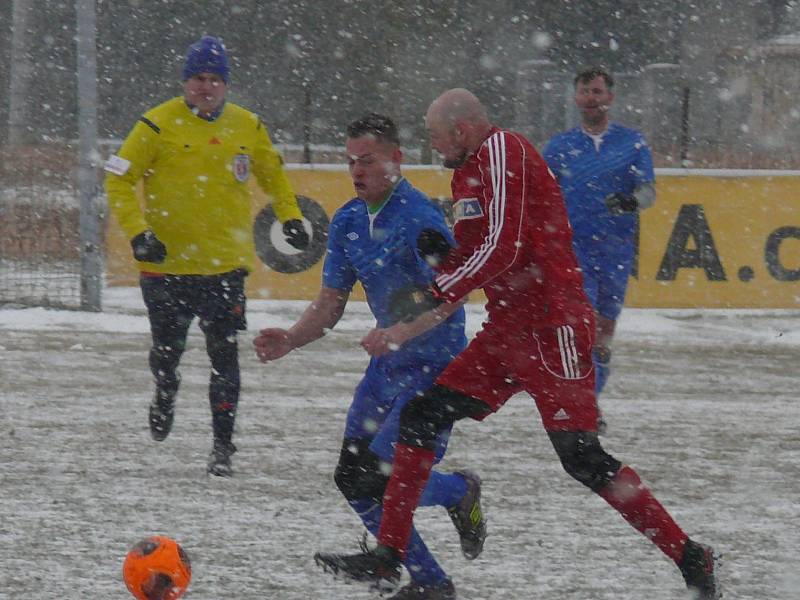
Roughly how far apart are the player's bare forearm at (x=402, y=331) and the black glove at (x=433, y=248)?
15 cm

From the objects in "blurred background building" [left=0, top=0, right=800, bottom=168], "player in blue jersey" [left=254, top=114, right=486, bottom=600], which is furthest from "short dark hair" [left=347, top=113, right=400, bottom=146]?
"blurred background building" [left=0, top=0, right=800, bottom=168]

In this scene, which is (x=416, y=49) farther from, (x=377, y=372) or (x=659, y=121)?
(x=377, y=372)

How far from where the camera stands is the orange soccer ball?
15.8 ft

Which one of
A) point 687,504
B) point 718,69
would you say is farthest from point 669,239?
point 718,69

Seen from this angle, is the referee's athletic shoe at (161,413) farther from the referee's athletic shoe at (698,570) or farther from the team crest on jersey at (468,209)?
the referee's athletic shoe at (698,570)

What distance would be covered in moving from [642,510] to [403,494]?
0.77 metres

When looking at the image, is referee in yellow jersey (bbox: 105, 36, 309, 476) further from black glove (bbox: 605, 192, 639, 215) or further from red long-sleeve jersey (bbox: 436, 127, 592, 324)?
red long-sleeve jersey (bbox: 436, 127, 592, 324)

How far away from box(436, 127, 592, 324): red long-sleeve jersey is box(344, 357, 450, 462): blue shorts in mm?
360

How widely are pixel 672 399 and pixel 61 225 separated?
26.3 feet

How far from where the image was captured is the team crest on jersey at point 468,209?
4984mm

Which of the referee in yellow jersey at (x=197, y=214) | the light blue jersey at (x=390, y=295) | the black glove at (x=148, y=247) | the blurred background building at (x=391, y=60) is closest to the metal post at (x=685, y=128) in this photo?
the blurred background building at (x=391, y=60)

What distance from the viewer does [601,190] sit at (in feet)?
26.6

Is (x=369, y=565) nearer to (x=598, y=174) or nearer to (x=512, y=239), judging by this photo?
(x=512, y=239)

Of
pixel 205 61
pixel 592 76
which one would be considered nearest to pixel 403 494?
pixel 205 61
